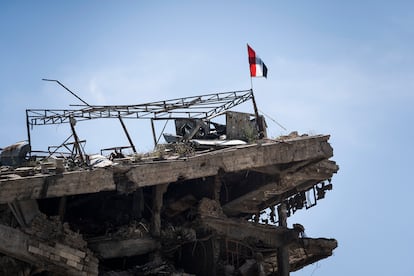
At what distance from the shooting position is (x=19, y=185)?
14273 mm

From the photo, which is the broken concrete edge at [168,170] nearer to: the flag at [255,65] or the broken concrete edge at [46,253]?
the broken concrete edge at [46,253]

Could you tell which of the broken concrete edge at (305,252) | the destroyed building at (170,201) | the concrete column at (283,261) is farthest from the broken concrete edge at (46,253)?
the broken concrete edge at (305,252)

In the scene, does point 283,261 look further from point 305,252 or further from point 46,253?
point 46,253

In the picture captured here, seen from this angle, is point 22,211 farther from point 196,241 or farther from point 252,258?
point 252,258

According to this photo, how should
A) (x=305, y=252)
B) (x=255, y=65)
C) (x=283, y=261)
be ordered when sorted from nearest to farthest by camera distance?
1. (x=283, y=261)
2. (x=305, y=252)
3. (x=255, y=65)

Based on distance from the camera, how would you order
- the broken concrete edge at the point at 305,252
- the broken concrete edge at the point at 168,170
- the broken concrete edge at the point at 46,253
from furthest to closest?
the broken concrete edge at the point at 305,252, the broken concrete edge at the point at 168,170, the broken concrete edge at the point at 46,253

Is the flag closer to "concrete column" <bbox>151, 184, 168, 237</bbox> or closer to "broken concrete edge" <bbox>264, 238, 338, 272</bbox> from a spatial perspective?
"broken concrete edge" <bbox>264, 238, 338, 272</bbox>

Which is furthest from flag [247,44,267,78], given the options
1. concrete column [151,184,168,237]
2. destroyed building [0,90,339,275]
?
concrete column [151,184,168,237]

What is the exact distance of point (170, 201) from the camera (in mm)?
18703

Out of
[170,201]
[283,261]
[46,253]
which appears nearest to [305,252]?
[283,261]

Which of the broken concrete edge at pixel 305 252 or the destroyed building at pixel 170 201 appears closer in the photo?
the destroyed building at pixel 170 201

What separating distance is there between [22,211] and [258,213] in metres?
9.34

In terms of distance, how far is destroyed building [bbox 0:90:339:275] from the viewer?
1471 centimetres

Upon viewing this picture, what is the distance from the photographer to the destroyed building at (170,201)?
14.7m
